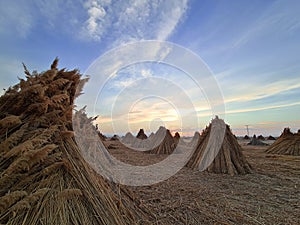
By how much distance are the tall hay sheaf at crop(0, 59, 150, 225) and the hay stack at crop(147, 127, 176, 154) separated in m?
11.6

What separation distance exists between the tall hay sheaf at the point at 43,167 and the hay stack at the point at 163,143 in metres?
11.6

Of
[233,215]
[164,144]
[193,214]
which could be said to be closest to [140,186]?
[193,214]

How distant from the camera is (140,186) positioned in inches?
178

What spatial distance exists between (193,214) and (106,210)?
1728 millimetres

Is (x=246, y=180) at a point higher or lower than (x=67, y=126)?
lower

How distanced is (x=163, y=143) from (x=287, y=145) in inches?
313

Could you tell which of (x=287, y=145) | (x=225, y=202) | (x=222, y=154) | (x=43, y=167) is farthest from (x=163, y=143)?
(x=43, y=167)

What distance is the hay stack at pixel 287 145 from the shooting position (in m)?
12.4


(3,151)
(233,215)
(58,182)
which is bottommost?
(233,215)

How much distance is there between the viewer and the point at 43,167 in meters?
1.61

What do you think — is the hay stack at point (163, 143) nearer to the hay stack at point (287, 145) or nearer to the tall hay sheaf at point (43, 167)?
the hay stack at point (287, 145)

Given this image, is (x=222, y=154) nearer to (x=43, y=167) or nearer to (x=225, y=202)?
(x=225, y=202)

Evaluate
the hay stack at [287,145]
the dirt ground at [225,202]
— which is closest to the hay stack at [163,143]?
the hay stack at [287,145]

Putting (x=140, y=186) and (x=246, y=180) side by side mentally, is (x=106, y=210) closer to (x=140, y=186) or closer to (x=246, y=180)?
(x=140, y=186)
